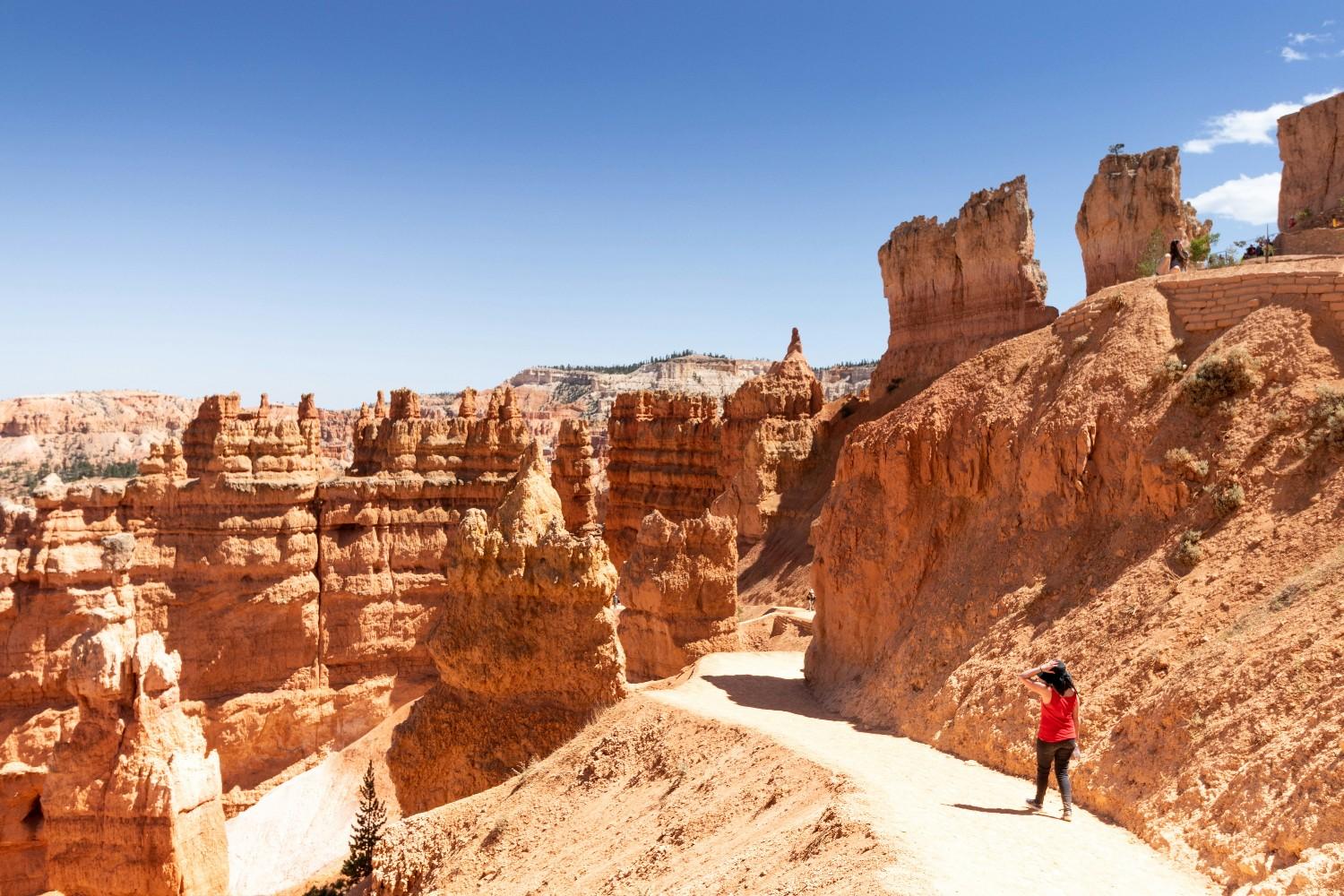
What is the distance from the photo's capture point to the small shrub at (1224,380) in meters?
14.3

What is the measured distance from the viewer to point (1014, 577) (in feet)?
50.1

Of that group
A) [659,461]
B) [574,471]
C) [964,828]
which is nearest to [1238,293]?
[964,828]

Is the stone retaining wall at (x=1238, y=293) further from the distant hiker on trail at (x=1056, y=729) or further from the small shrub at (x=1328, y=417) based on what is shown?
the distant hiker on trail at (x=1056, y=729)

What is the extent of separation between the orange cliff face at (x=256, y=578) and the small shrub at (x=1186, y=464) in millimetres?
19134

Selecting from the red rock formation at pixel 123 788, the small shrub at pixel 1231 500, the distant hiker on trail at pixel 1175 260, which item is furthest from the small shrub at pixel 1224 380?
the red rock formation at pixel 123 788

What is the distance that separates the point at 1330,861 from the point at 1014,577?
7.42 meters

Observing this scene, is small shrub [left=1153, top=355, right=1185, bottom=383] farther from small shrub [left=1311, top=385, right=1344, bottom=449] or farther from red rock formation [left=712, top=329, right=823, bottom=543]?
red rock formation [left=712, top=329, right=823, bottom=543]

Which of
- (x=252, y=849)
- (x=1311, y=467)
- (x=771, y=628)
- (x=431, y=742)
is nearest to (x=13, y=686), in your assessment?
(x=252, y=849)

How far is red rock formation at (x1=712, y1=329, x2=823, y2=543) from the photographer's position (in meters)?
37.7

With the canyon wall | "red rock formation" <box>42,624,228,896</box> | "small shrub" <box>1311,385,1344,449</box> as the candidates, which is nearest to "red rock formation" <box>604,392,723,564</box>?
the canyon wall

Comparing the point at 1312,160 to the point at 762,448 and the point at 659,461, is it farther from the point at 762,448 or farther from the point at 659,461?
the point at 659,461

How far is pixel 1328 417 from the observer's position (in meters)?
13.0

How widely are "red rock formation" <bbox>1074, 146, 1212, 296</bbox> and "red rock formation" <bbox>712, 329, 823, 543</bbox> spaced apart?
12.0 meters

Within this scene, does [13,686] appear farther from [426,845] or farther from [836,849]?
[836,849]
